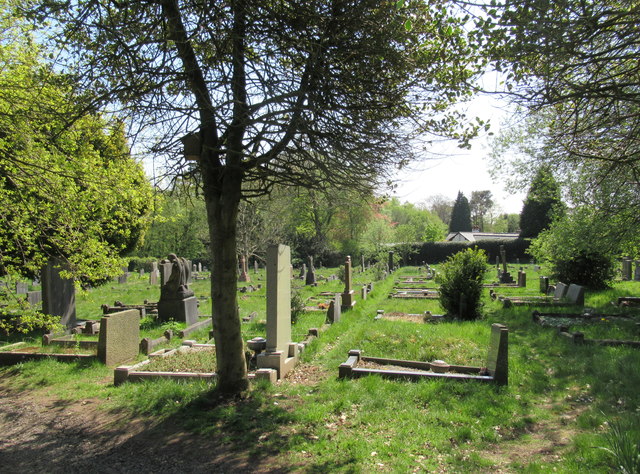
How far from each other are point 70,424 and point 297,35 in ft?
18.4

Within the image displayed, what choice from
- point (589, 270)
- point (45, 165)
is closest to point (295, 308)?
point (45, 165)

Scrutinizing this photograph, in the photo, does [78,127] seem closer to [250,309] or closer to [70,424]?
[70,424]

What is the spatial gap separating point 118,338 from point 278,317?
10.8 ft

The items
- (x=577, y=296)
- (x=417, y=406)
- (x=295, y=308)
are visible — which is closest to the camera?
(x=417, y=406)

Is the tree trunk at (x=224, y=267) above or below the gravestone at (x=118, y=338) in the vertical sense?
above

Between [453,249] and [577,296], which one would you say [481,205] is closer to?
[453,249]

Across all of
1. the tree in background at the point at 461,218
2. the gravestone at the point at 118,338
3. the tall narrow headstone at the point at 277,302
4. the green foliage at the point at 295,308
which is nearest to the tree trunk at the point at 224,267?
the tall narrow headstone at the point at 277,302

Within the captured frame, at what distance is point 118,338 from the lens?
802cm

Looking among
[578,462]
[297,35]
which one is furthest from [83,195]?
[578,462]

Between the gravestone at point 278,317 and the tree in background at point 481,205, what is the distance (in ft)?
282

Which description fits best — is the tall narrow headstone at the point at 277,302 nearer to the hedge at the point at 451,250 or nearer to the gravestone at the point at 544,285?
the gravestone at the point at 544,285

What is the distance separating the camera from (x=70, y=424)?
17.5ft

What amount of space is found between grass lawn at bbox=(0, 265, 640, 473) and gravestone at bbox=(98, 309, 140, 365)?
316mm

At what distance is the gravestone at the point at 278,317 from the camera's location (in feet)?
22.6
